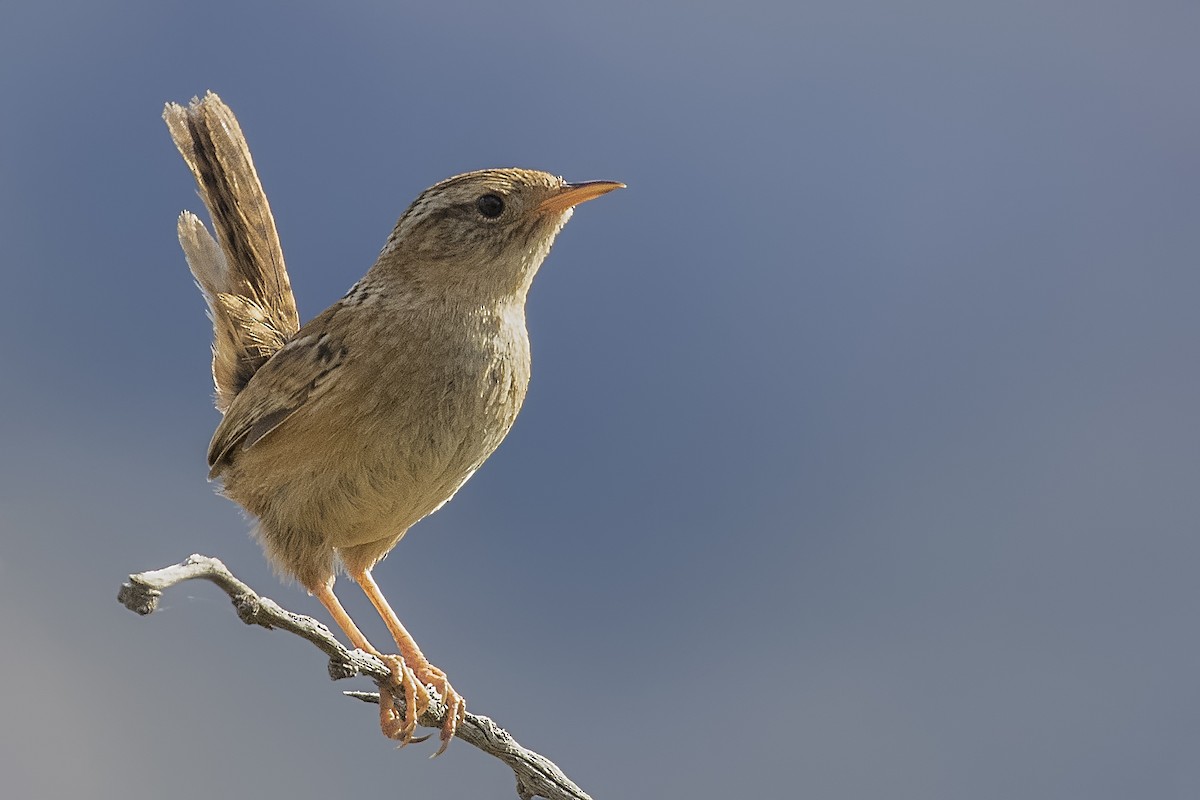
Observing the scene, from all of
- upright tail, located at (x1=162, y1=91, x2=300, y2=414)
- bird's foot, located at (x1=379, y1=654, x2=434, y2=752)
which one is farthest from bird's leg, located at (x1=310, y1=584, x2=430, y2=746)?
upright tail, located at (x1=162, y1=91, x2=300, y2=414)

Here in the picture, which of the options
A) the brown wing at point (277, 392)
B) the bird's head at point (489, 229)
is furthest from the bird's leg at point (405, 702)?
the bird's head at point (489, 229)

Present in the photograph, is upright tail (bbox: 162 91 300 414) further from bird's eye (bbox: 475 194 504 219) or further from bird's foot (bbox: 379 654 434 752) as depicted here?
bird's foot (bbox: 379 654 434 752)

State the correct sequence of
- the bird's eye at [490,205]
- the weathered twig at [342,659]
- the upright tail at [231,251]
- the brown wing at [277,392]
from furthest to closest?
the upright tail at [231,251]
the bird's eye at [490,205]
the brown wing at [277,392]
the weathered twig at [342,659]

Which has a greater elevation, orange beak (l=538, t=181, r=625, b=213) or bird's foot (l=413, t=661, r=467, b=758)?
orange beak (l=538, t=181, r=625, b=213)

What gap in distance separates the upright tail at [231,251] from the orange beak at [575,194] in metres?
1.60

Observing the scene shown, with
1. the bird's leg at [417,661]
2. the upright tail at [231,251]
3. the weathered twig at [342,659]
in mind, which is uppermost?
the upright tail at [231,251]

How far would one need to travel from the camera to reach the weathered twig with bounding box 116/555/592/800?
2525mm

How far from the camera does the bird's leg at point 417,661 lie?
4.17 meters

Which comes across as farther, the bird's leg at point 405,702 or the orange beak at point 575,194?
the orange beak at point 575,194

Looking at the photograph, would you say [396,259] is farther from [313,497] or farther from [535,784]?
[535,784]

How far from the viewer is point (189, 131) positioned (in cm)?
526

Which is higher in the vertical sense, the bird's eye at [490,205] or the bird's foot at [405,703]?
the bird's eye at [490,205]

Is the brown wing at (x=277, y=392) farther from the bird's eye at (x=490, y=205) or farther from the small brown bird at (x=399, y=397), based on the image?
the bird's eye at (x=490, y=205)

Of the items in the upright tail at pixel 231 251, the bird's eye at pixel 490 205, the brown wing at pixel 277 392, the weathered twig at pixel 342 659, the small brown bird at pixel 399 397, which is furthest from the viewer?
the upright tail at pixel 231 251
